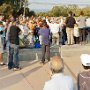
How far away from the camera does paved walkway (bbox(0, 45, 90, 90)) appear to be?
10.8m

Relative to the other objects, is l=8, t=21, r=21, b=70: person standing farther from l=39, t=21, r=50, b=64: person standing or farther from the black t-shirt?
l=39, t=21, r=50, b=64: person standing

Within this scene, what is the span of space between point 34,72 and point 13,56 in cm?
83

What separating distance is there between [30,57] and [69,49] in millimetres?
1753

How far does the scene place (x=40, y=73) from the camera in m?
12.6

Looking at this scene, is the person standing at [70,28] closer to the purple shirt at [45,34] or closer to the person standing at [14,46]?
the purple shirt at [45,34]

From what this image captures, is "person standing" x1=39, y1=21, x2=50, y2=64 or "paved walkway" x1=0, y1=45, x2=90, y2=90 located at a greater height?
"person standing" x1=39, y1=21, x2=50, y2=64

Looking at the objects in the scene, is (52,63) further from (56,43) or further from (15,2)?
(15,2)

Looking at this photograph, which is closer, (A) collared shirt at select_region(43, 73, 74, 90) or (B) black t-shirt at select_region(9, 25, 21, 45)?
(A) collared shirt at select_region(43, 73, 74, 90)

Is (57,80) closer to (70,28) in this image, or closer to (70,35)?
(70,28)

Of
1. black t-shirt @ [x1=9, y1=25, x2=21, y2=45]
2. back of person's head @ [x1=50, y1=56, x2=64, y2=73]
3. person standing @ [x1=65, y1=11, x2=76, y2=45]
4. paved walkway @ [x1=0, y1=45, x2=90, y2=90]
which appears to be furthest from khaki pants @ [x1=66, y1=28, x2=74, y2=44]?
back of person's head @ [x1=50, y1=56, x2=64, y2=73]

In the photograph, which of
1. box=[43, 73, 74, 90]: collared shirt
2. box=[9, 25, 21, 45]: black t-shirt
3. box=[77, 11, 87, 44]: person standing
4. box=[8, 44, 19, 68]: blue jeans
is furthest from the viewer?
box=[77, 11, 87, 44]: person standing

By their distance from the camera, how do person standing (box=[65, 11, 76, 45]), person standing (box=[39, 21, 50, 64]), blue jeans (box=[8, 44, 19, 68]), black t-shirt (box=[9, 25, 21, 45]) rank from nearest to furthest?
black t-shirt (box=[9, 25, 21, 45]), blue jeans (box=[8, 44, 19, 68]), person standing (box=[39, 21, 50, 64]), person standing (box=[65, 11, 76, 45])

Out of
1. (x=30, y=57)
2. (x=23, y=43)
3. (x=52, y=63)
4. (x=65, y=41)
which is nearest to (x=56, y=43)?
(x=65, y=41)

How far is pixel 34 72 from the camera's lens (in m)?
12.8
